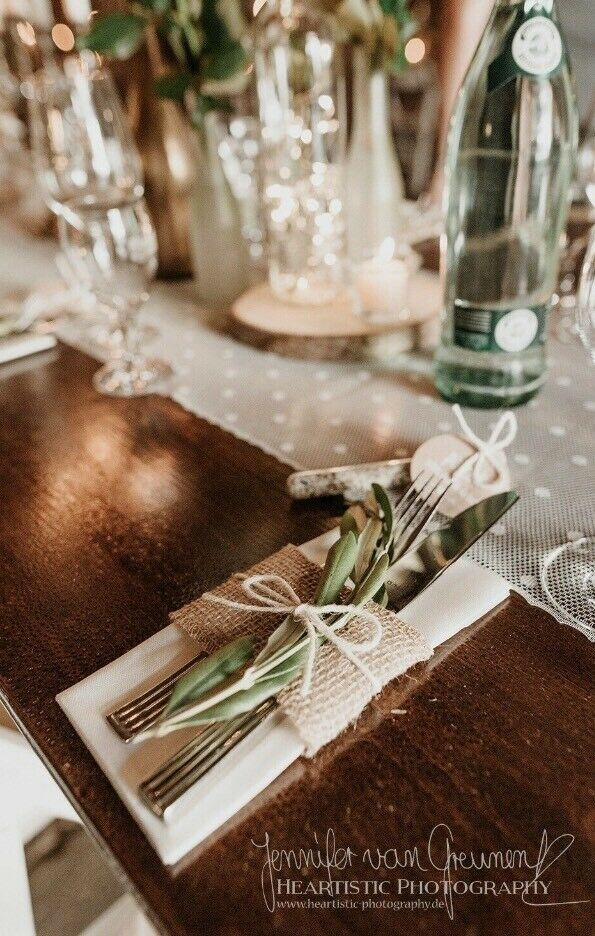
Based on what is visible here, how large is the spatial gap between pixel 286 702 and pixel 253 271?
0.80 meters

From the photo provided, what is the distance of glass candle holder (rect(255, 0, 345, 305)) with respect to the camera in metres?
0.83

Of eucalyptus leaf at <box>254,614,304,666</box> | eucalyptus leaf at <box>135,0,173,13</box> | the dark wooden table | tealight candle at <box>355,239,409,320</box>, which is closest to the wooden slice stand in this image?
tealight candle at <box>355,239,409,320</box>

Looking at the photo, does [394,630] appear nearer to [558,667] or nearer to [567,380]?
[558,667]

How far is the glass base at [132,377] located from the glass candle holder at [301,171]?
0.65ft

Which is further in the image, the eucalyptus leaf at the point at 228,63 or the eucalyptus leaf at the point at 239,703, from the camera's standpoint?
the eucalyptus leaf at the point at 228,63

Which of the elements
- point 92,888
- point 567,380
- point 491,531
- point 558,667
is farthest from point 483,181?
point 92,888

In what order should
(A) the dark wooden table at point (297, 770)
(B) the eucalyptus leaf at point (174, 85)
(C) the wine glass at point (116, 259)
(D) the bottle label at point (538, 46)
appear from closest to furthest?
(A) the dark wooden table at point (297, 770)
(D) the bottle label at point (538, 46)
(C) the wine glass at point (116, 259)
(B) the eucalyptus leaf at point (174, 85)

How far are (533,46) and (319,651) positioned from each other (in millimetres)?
533

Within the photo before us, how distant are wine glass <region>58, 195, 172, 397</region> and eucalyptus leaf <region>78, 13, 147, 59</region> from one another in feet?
0.63

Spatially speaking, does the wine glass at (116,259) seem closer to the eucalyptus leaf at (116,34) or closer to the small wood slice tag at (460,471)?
the eucalyptus leaf at (116,34)

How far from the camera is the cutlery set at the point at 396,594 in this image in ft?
0.96

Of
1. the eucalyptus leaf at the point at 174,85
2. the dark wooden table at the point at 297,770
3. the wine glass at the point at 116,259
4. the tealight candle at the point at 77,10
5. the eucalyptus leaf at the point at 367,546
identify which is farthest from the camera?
the tealight candle at the point at 77,10

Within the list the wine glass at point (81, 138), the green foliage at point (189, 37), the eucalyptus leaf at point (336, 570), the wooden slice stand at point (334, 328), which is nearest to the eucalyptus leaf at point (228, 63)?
the green foliage at point (189, 37)

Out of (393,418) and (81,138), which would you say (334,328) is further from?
(81,138)
